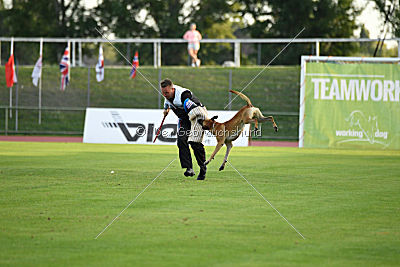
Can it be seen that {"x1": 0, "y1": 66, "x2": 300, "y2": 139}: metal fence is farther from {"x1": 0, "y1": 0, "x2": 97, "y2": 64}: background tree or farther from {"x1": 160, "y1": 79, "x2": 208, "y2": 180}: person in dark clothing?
{"x1": 160, "y1": 79, "x2": 208, "y2": 180}: person in dark clothing

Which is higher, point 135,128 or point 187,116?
point 187,116

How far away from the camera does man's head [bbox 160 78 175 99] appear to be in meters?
14.5

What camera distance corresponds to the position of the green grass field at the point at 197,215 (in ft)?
25.6

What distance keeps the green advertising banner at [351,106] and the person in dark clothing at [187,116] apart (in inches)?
498

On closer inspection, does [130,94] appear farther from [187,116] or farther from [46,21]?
[187,116]

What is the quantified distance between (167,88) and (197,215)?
15.7ft

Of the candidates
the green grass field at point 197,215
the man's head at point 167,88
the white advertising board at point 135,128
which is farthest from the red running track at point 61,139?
the man's head at point 167,88

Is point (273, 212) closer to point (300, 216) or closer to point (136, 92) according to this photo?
point (300, 216)

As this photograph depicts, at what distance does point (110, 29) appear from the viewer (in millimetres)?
48062

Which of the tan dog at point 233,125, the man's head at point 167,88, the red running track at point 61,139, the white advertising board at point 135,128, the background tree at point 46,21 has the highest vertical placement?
the background tree at point 46,21

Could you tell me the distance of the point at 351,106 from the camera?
26.9 m

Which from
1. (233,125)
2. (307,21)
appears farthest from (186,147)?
(307,21)

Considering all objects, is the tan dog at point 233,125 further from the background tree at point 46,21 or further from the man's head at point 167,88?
the background tree at point 46,21

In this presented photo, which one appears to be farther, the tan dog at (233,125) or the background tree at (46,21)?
the background tree at (46,21)
